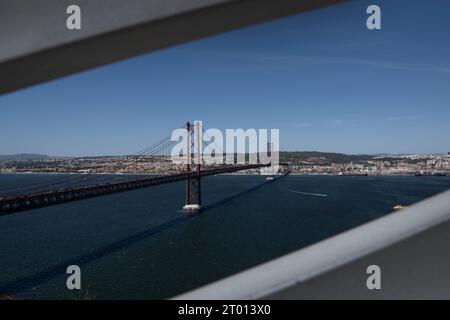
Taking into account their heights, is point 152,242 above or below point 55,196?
below

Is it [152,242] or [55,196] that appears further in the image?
[152,242]

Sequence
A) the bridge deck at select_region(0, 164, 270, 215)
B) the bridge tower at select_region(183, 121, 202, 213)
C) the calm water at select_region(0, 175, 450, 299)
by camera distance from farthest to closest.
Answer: the bridge tower at select_region(183, 121, 202, 213)
the bridge deck at select_region(0, 164, 270, 215)
the calm water at select_region(0, 175, 450, 299)

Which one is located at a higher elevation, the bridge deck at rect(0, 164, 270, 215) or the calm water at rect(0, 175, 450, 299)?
the bridge deck at rect(0, 164, 270, 215)

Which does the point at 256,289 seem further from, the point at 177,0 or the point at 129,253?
the point at 129,253

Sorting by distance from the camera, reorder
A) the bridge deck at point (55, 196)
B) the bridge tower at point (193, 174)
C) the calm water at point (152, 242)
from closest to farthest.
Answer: the calm water at point (152, 242) → the bridge deck at point (55, 196) → the bridge tower at point (193, 174)

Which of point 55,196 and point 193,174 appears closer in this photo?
point 55,196

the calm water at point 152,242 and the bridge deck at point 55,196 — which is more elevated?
the bridge deck at point 55,196
